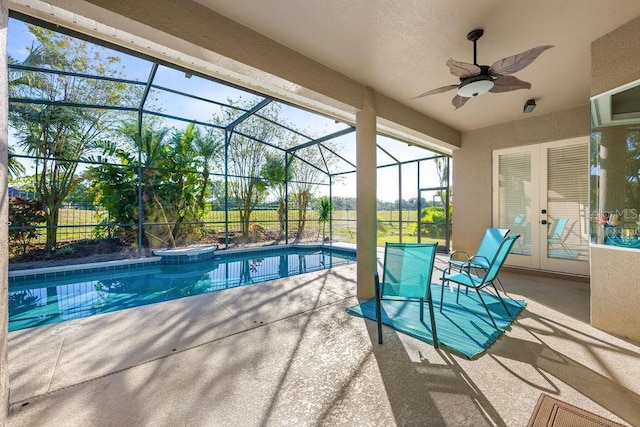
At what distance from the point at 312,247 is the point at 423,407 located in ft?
27.5

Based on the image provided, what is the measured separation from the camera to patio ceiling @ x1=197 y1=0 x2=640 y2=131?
92.7 inches

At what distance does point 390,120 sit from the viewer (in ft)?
14.1

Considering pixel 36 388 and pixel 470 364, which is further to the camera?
pixel 470 364

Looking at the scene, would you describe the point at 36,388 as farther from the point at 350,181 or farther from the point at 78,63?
the point at 350,181

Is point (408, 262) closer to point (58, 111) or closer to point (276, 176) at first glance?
point (276, 176)

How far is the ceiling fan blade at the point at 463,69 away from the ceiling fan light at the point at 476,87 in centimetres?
8

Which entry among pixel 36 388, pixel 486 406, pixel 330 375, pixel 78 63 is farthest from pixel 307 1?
pixel 78 63

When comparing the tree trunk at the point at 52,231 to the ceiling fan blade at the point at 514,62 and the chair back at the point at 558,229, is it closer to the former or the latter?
the ceiling fan blade at the point at 514,62

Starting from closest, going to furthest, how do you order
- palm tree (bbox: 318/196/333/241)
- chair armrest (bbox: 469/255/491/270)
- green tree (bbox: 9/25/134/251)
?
Answer: chair armrest (bbox: 469/255/491/270) → green tree (bbox: 9/25/134/251) → palm tree (bbox: 318/196/333/241)

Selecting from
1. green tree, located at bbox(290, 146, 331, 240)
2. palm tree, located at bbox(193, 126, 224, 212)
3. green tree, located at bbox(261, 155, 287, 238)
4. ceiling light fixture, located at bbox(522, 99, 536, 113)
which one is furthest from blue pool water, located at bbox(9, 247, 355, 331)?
ceiling light fixture, located at bbox(522, 99, 536, 113)

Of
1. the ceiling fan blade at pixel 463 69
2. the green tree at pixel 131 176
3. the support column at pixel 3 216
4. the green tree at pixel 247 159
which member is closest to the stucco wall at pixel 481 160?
the ceiling fan blade at pixel 463 69

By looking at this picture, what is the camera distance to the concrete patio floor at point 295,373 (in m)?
1.66

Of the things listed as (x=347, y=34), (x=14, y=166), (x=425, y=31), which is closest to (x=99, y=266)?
(x=14, y=166)

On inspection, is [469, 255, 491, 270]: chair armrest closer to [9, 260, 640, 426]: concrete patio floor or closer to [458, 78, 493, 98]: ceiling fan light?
[9, 260, 640, 426]: concrete patio floor
